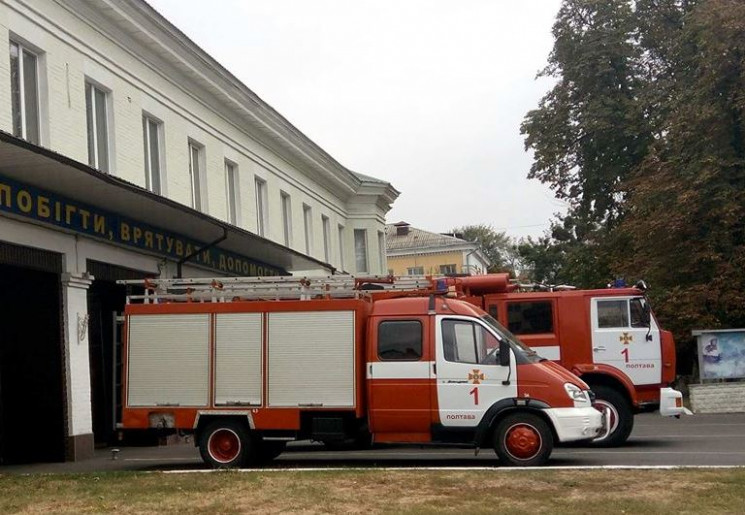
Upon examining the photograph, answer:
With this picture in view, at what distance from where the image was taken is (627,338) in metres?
16.5

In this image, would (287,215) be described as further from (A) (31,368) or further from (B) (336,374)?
(B) (336,374)

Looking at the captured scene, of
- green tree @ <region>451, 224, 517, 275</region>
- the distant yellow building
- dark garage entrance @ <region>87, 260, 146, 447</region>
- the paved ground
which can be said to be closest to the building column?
the paved ground

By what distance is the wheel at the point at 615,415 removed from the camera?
625 inches

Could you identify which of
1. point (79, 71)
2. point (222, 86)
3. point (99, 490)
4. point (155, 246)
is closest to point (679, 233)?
point (222, 86)

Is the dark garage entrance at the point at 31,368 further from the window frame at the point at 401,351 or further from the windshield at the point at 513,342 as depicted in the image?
the windshield at the point at 513,342

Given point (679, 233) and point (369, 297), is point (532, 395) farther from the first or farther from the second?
point (679, 233)

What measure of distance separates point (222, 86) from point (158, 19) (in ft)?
15.0

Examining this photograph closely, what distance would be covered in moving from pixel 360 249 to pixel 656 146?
14.2 m

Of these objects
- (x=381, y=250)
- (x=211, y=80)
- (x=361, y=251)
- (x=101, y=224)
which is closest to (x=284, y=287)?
(x=101, y=224)

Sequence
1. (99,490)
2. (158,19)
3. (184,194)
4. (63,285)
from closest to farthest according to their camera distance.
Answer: (99,490)
(63,285)
(158,19)
(184,194)

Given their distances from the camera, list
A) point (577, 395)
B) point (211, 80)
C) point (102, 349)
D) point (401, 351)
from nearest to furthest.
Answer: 1. point (577, 395)
2. point (401, 351)
3. point (102, 349)
4. point (211, 80)

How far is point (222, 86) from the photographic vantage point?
25.8 meters

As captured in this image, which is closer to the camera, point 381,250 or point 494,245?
point 381,250

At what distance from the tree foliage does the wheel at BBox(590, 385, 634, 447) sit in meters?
13.6
